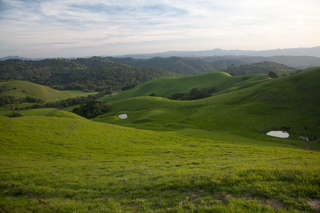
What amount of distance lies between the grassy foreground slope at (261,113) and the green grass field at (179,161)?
30cm

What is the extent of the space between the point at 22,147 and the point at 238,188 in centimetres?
3323

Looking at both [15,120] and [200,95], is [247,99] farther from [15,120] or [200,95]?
[15,120]

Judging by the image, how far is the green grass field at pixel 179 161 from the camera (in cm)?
964

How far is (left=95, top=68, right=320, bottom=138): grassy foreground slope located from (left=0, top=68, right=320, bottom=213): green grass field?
0.30 metres

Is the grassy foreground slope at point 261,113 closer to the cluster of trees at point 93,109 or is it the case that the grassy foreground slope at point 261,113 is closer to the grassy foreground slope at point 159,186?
the cluster of trees at point 93,109

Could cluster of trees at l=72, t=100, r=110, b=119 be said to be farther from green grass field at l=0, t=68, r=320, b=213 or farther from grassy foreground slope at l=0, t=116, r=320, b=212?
grassy foreground slope at l=0, t=116, r=320, b=212

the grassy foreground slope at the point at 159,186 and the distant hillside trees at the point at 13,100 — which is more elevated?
the grassy foreground slope at the point at 159,186

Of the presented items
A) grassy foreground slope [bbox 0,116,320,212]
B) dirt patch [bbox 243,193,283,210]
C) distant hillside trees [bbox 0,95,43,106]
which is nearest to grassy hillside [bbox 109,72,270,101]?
distant hillside trees [bbox 0,95,43,106]

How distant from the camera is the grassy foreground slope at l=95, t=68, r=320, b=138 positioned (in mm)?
46422

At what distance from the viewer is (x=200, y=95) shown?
122 meters

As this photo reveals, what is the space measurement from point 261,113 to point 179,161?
46.0 m

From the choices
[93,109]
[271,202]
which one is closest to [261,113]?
[271,202]

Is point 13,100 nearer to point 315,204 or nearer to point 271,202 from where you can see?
point 271,202

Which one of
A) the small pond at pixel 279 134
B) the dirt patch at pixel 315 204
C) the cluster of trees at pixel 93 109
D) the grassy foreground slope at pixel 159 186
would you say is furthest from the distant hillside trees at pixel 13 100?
the dirt patch at pixel 315 204
